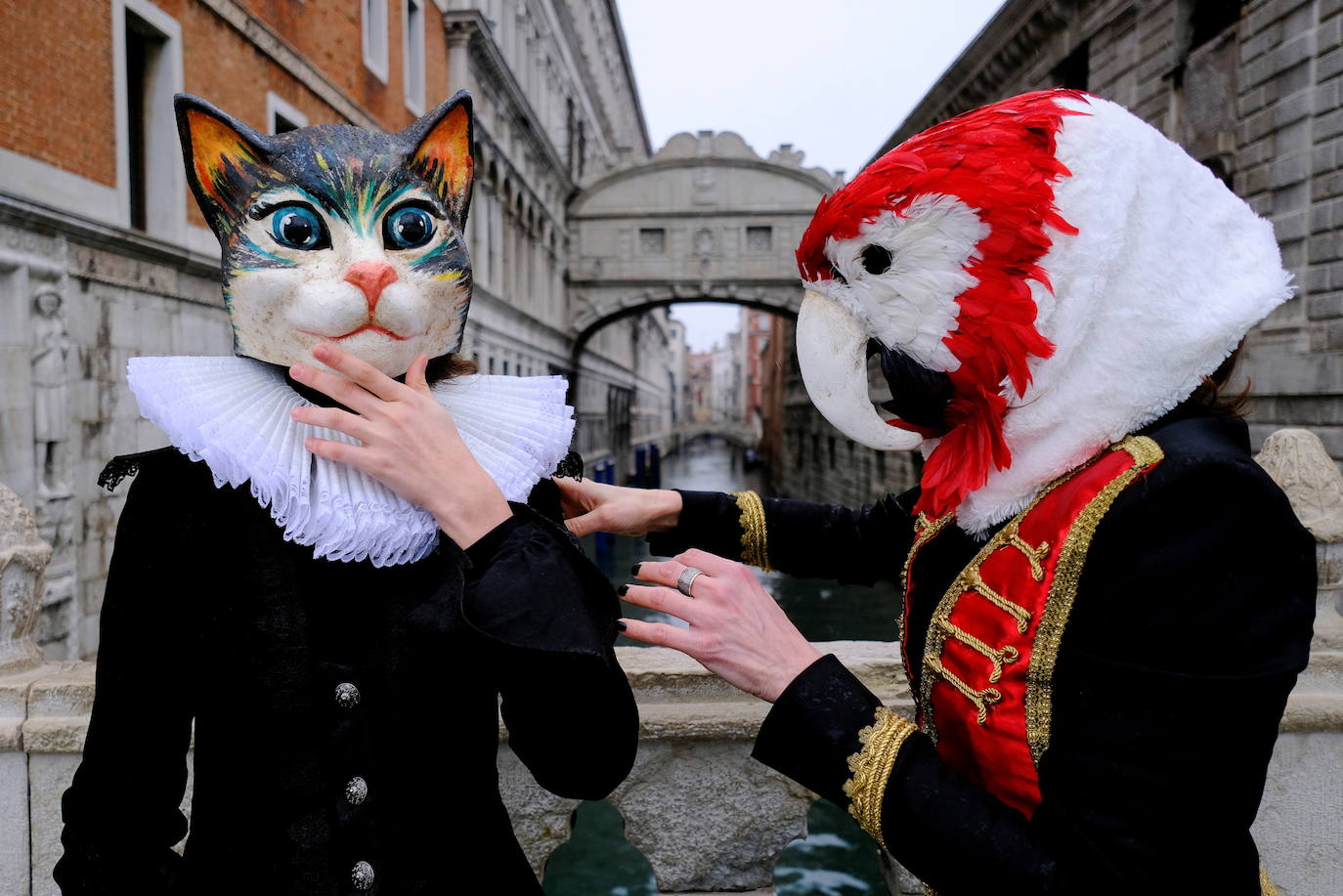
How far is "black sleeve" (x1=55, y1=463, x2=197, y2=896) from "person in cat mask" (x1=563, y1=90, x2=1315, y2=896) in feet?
2.52

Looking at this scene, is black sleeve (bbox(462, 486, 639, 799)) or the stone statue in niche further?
the stone statue in niche

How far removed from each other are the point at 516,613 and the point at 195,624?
591 millimetres

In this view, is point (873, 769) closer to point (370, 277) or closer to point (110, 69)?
point (370, 277)

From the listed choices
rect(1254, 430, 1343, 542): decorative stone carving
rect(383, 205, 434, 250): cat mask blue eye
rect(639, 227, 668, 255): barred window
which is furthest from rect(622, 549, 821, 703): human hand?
rect(639, 227, 668, 255): barred window

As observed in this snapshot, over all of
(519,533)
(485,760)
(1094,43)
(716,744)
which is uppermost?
(1094,43)

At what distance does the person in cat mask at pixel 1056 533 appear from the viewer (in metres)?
0.99

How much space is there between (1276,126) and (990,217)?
991 cm

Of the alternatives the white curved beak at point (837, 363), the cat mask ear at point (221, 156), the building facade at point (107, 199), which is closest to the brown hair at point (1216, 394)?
the white curved beak at point (837, 363)

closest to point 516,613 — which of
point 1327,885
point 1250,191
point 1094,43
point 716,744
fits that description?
point 716,744

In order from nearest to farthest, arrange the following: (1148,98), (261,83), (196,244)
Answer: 1. (196,244)
2. (261,83)
3. (1148,98)

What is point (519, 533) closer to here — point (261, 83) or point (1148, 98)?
point (261, 83)

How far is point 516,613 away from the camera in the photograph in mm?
1116

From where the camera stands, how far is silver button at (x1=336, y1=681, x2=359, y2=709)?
1262 millimetres

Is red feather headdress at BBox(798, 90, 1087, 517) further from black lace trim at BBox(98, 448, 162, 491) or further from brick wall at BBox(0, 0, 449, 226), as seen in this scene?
brick wall at BBox(0, 0, 449, 226)
